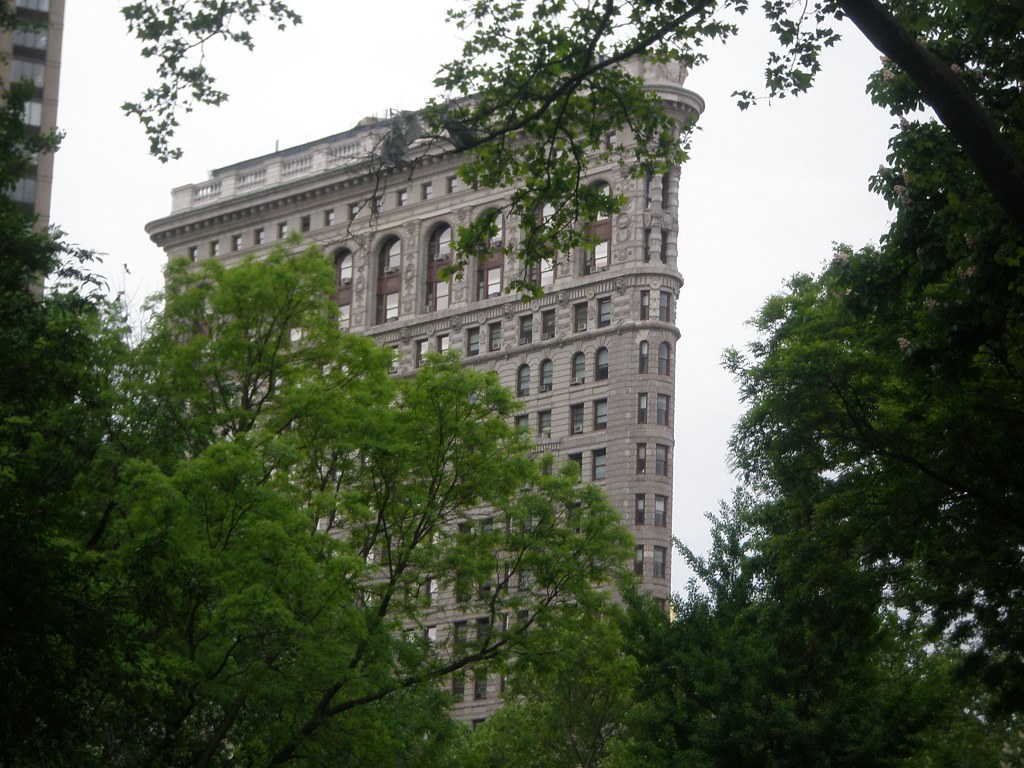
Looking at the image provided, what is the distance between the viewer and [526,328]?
10350 cm

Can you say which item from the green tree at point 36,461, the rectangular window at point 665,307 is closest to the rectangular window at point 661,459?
the rectangular window at point 665,307

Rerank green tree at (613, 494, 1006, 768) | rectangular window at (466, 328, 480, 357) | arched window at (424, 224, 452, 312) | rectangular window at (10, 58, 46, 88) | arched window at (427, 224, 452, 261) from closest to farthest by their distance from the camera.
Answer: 1. green tree at (613, 494, 1006, 768)
2. rectangular window at (10, 58, 46, 88)
3. rectangular window at (466, 328, 480, 357)
4. arched window at (427, 224, 452, 261)
5. arched window at (424, 224, 452, 312)

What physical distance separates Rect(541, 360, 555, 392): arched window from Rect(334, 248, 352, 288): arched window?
1571 centimetres

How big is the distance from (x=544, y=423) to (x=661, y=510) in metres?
9.47

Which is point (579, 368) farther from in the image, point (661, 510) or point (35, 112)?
point (35, 112)

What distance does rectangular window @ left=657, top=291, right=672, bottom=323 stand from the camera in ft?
326

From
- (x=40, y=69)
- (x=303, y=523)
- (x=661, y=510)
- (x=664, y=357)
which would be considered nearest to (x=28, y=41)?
(x=40, y=69)

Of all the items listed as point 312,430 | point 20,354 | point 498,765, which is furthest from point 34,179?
point 20,354

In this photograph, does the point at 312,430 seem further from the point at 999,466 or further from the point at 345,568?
the point at 999,466

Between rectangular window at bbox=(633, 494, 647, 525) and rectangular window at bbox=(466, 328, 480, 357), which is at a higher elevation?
rectangular window at bbox=(466, 328, 480, 357)

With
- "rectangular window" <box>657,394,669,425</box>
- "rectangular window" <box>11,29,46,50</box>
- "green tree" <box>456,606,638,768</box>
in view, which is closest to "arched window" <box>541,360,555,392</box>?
"rectangular window" <box>657,394,669,425</box>

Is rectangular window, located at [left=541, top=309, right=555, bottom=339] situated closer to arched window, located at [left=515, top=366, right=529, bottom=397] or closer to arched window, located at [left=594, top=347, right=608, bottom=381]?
arched window, located at [left=515, top=366, right=529, bottom=397]

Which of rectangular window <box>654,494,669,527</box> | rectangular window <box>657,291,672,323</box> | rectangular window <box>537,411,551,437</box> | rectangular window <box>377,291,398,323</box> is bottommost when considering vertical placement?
rectangular window <box>654,494,669,527</box>

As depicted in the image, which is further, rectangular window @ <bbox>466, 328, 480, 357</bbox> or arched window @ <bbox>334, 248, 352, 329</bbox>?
arched window @ <bbox>334, 248, 352, 329</bbox>
